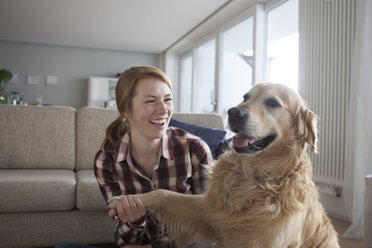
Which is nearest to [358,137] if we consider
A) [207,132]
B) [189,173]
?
[207,132]

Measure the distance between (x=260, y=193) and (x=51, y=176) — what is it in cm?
145

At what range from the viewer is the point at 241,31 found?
5230mm

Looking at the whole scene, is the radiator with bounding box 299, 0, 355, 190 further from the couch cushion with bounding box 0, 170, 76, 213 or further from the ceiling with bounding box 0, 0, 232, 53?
the couch cushion with bounding box 0, 170, 76, 213

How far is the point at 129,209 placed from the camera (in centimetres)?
114

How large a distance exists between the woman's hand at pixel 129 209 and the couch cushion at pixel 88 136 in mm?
1409

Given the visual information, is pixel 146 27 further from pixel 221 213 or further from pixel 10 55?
pixel 221 213

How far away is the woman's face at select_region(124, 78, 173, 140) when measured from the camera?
132 centimetres

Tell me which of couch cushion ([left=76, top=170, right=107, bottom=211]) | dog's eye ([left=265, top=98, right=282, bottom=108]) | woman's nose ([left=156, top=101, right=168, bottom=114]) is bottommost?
couch cushion ([left=76, top=170, right=107, bottom=211])

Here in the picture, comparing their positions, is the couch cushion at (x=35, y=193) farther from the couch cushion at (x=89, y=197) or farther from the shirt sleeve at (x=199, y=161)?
the shirt sleeve at (x=199, y=161)

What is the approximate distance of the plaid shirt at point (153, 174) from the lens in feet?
4.45

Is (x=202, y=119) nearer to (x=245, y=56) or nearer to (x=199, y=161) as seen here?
(x=199, y=161)

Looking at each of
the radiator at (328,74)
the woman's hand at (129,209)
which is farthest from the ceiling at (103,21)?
the woman's hand at (129,209)

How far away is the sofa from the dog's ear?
2.97 feet

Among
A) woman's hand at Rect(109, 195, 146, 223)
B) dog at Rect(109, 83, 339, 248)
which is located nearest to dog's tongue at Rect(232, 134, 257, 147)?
dog at Rect(109, 83, 339, 248)
